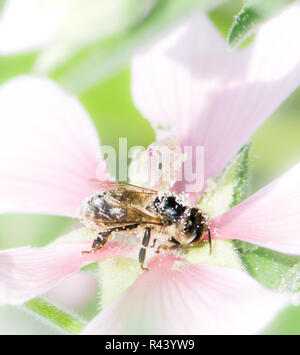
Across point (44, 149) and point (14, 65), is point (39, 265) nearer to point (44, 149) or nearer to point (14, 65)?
point (44, 149)

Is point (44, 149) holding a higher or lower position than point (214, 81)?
lower

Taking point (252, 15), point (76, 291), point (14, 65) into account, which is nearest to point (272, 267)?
point (252, 15)

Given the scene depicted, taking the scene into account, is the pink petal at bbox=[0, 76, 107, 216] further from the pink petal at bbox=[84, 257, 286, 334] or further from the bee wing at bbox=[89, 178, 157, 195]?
the pink petal at bbox=[84, 257, 286, 334]

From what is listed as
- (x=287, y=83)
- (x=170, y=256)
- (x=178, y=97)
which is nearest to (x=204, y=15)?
(x=178, y=97)

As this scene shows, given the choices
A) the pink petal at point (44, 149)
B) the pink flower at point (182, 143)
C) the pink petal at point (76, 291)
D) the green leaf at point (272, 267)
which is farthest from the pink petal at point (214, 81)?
the pink petal at point (76, 291)

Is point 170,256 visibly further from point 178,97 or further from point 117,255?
point 178,97

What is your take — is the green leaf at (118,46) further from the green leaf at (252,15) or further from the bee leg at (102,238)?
the bee leg at (102,238)

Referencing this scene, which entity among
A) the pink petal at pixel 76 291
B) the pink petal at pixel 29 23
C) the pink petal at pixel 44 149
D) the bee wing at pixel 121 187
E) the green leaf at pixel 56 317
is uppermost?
the pink petal at pixel 29 23
